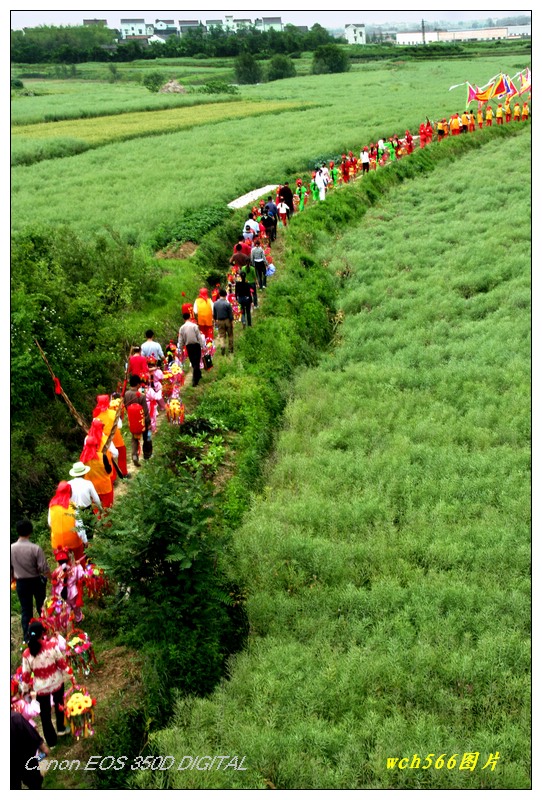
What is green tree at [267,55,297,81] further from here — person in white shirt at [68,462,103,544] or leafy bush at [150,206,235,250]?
person in white shirt at [68,462,103,544]

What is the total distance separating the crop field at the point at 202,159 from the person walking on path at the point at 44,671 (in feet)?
62.4

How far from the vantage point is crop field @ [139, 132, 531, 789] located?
286 inches

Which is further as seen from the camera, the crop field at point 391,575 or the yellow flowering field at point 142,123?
the yellow flowering field at point 142,123

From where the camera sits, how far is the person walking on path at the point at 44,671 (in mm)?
7039

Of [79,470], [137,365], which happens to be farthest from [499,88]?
[79,470]

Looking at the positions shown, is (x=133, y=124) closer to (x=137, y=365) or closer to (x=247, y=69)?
(x=247, y=69)

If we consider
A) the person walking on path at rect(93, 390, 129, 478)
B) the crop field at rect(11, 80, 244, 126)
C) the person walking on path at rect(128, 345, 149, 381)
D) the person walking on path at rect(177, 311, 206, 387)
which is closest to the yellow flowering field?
the crop field at rect(11, 80, 244, 126)

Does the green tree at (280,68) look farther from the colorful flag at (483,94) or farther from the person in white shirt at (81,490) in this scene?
the person in white shirt at (81,490)

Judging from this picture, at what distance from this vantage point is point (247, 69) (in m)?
81.5

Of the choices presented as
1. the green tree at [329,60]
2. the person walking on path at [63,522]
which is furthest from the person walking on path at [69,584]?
the green tree at [329,60]

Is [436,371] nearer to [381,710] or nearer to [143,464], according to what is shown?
[143,464]

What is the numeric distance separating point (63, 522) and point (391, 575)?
4365mm

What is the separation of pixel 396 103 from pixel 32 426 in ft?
172

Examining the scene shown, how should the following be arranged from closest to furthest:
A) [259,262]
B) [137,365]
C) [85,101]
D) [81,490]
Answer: [81,490] → [137,365] → [259,262] → [85,101]
